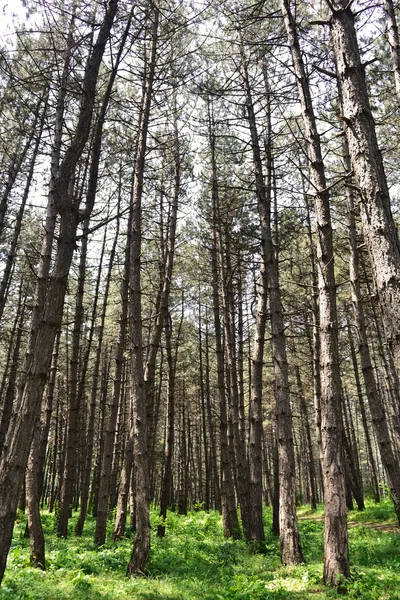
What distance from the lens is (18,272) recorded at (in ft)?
54.7

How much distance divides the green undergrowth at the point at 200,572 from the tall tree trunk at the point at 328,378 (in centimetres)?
42

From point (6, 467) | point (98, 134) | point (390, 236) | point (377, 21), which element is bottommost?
point (6, 467)

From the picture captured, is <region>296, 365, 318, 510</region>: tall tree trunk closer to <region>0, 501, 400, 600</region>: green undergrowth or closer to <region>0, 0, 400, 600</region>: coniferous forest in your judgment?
<region>0, 0, 400, 600</region>: coniferous forest

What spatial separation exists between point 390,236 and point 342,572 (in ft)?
14.0

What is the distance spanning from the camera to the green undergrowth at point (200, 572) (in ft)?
17.7

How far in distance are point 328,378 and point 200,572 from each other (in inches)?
176

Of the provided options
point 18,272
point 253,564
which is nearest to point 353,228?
point 253,564

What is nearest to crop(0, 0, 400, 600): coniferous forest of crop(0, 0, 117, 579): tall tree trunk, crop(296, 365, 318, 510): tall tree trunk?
crop(0, 0, 117, 579): tall tree trunk

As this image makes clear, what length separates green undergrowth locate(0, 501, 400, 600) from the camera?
5387 mm

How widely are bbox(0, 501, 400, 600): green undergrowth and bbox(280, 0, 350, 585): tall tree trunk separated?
16.7 inches

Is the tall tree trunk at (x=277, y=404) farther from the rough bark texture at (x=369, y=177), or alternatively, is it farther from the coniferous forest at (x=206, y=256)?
the rough bark texture at (x=369, y=177)

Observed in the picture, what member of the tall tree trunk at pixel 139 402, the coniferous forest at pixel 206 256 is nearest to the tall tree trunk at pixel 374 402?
the coniferous forest at pixel 206 256

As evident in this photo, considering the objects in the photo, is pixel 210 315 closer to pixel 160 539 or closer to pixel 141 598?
pixel 160 539

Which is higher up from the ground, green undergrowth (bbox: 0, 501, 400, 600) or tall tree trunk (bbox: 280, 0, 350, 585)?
tall tree trunk (bbox: 280, 0, 350, 585)
